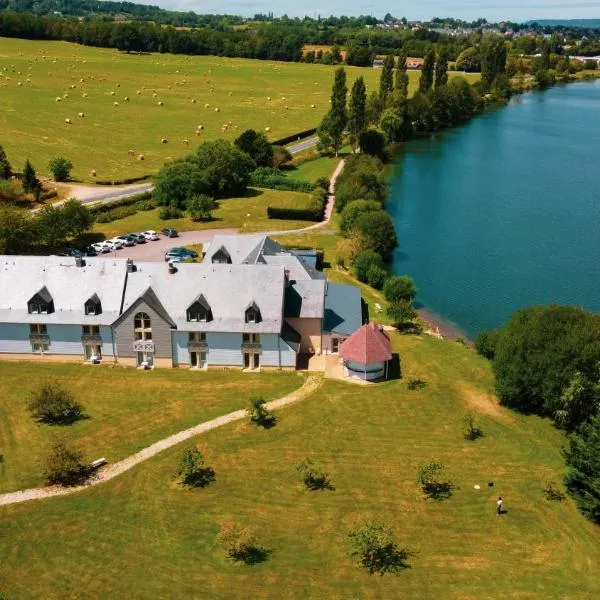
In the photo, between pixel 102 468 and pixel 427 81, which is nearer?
pixel 102 468

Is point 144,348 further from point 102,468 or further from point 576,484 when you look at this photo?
point 576,484

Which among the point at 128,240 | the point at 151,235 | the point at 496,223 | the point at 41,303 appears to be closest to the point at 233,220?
the point at 151,235

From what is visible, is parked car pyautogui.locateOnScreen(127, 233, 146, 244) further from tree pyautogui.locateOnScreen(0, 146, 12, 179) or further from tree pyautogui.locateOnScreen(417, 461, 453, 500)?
tree pyautogui.locateOnScreen(417, 461, 453, 500)

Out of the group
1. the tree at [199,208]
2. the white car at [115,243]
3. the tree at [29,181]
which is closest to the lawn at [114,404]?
the white car at [115,243]

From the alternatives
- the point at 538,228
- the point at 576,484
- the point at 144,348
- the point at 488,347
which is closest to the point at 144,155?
the point at 538,228

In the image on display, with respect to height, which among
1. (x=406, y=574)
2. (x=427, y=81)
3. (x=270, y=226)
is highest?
(x=427, y=81)

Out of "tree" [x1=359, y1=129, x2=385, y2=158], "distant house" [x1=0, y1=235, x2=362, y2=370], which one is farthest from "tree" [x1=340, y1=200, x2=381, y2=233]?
"tree" [x1=359, y1=129, x2=385, y2=158]
